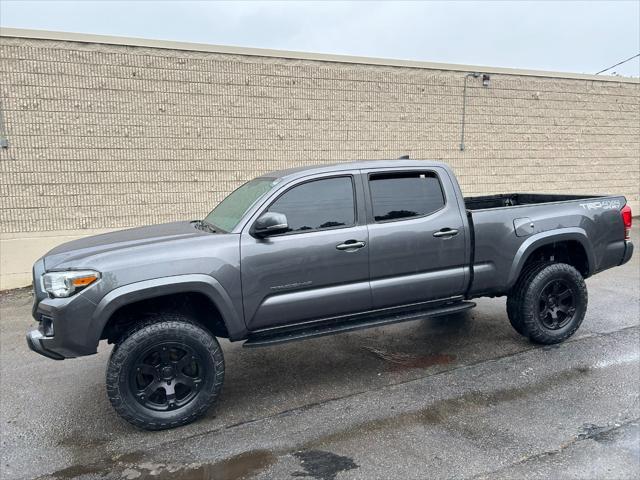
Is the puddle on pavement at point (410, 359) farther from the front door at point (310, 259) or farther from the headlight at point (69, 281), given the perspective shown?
the headlight at point (69, 281)

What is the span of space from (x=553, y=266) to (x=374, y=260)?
2.05 metres

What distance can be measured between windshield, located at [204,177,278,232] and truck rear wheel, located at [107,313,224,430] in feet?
2.98

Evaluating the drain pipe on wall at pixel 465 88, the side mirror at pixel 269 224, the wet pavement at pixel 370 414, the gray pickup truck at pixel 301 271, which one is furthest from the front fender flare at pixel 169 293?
the drain pipe on wall at pixel 465 88

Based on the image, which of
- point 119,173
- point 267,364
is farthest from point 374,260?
point 119,173

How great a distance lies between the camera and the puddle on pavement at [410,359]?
4.71 m

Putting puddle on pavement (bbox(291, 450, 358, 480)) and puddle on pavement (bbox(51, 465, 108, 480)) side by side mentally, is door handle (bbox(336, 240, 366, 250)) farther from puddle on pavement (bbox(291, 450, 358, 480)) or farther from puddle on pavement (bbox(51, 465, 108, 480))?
puddle on pavement (bbox(51, 465, 108, 480))

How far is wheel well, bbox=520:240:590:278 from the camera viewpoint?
5.17m

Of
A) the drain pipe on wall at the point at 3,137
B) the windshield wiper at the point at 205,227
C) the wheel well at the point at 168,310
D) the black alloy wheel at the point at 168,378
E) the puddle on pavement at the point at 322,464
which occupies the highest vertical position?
the drain pipe on wall at the point at 3,137

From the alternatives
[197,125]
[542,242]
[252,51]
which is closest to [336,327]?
[542,242]

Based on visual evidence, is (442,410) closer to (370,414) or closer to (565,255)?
(370,414)

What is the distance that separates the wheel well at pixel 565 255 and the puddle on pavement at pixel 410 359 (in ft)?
4.17

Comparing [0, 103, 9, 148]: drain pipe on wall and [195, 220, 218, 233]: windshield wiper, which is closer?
[195, 220, 218, 233]: windshield wiper

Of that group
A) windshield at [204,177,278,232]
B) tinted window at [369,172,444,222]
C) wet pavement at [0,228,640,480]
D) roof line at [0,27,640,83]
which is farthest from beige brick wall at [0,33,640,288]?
tinted window at [369,172,444,222]

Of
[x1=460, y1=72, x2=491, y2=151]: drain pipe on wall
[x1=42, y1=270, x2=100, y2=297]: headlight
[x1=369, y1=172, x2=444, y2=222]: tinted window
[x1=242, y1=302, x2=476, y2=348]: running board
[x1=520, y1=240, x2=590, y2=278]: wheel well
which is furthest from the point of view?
[x1=460, y1=72, x2=491, y2=151]: drain pipe on wall
